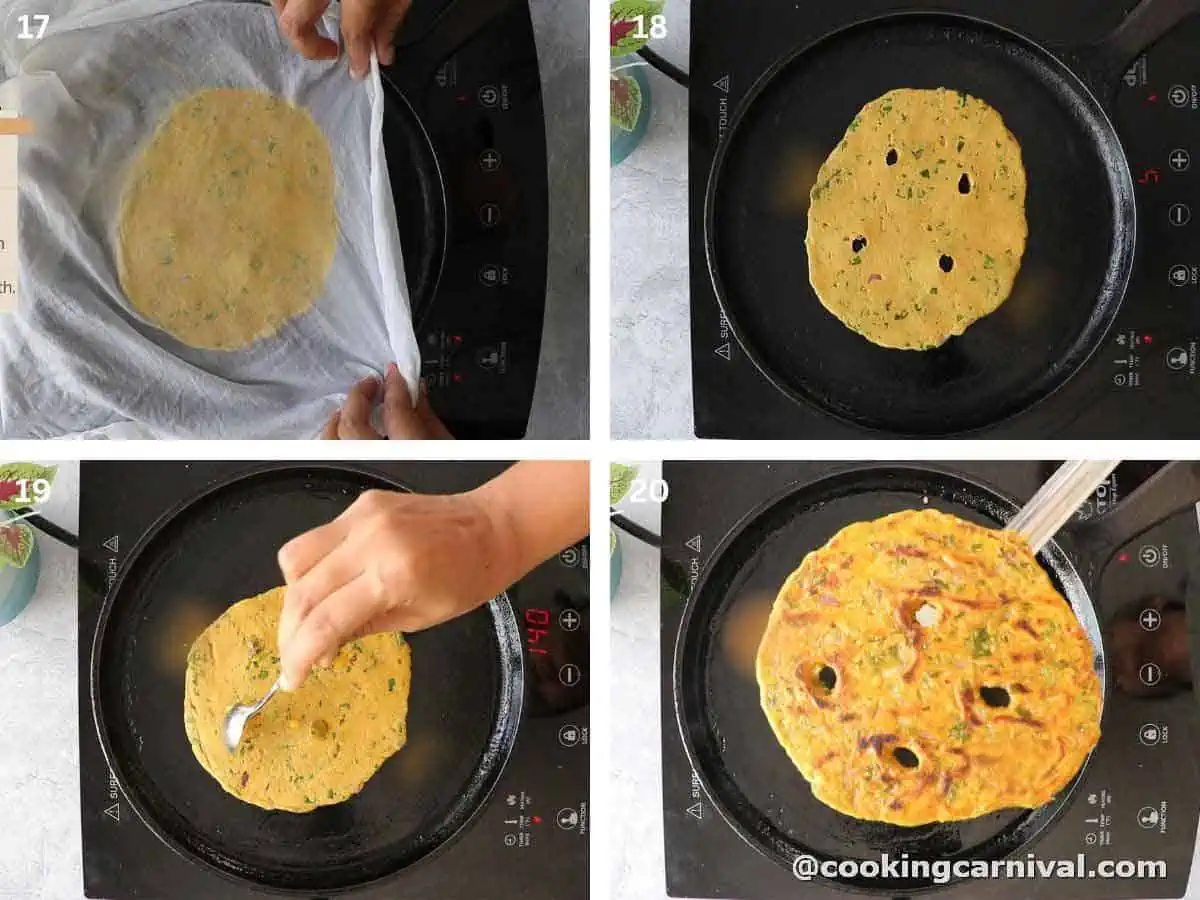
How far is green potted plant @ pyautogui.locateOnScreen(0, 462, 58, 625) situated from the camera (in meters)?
0.59

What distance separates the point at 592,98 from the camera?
576mm

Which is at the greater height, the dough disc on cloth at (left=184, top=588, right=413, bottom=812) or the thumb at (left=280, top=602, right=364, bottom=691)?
the thumb at (left=280, top=602, right=364, bottom=691)

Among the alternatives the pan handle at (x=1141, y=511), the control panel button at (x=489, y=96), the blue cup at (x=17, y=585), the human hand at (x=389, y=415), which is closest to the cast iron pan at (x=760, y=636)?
the pan handle at (x=1141, y=511)

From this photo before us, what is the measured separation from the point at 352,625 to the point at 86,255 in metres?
0.29

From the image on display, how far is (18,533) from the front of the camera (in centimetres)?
60

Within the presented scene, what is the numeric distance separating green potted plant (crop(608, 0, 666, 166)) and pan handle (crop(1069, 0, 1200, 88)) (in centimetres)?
29

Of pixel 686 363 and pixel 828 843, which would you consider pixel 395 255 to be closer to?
pixel 686 363

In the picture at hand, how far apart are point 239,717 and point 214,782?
55 millimetres

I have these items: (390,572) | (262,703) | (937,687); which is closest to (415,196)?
(390,572)

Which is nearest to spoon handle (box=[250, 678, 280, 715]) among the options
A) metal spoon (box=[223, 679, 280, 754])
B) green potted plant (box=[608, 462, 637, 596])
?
metal spoon (box=[223, 679, 280, 754])

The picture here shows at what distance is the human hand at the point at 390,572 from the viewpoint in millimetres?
581

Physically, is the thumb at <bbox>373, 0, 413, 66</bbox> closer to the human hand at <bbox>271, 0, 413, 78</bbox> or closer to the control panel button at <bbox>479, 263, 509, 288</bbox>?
the human hand at <bbox>271, 0, 413, 78</bbox>

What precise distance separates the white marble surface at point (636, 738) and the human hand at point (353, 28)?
31 cm

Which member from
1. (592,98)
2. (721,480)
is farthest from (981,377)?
(592,98)
